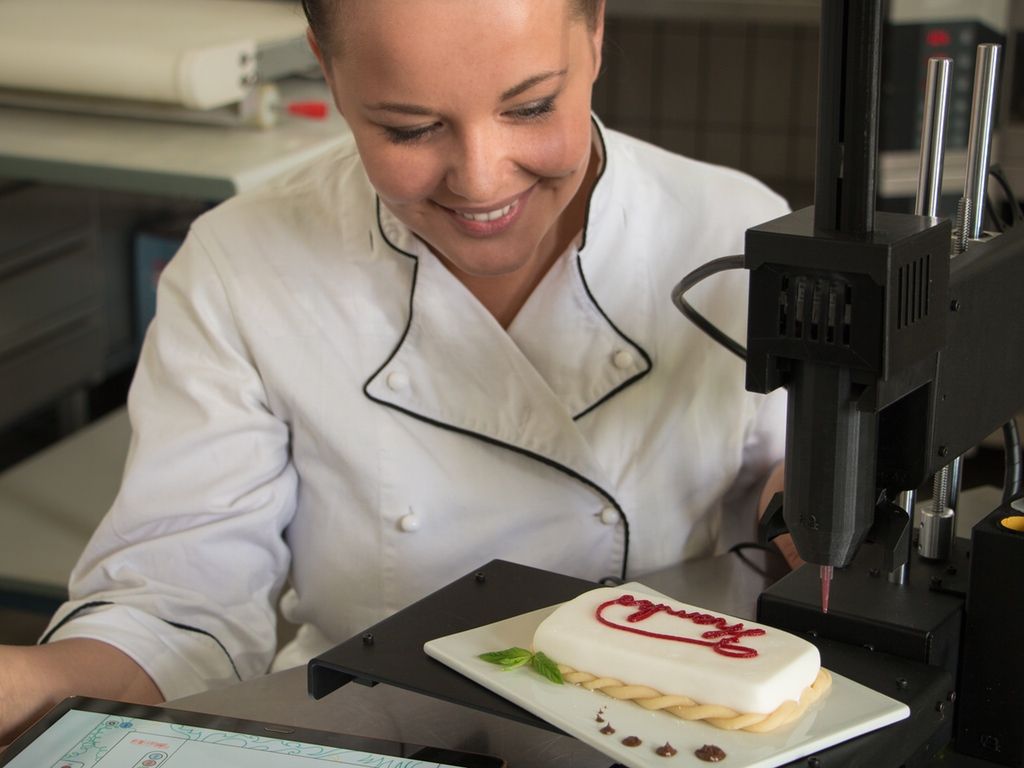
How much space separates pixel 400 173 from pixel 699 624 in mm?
462

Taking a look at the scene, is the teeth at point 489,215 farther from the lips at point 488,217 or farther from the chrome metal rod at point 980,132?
the chrome metal rod at point 980,132

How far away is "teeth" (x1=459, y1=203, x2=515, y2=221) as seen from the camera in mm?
1149

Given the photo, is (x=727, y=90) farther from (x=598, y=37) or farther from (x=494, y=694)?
(x=494, y=694)

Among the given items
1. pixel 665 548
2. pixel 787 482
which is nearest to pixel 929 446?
pixel 787 482

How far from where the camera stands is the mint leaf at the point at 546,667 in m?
0.84

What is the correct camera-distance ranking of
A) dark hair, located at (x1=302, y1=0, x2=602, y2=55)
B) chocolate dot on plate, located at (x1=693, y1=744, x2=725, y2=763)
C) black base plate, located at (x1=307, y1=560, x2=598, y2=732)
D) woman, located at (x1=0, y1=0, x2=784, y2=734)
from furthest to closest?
woman, located at (x1=0, y1=0, x2=784, y2=734) < dark hair, located at (x1=302, y1=0, x2=602, y2=55) < black base plate, located at (x1=307, y1=560, x2=598, y2=732) < chocolate dot on plate, located at (x1=693, y1=744, x2=725, y2=763)

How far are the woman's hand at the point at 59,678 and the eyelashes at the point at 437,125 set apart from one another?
50 centimetres

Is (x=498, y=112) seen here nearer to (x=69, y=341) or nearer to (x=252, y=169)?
(x=252, y=169)

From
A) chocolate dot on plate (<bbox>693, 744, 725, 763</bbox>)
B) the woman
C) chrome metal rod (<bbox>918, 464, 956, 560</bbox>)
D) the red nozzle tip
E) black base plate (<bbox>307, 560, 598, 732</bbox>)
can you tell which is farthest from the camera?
the red nozzle tip

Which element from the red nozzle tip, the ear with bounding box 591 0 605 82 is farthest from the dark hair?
the red nozzle tip

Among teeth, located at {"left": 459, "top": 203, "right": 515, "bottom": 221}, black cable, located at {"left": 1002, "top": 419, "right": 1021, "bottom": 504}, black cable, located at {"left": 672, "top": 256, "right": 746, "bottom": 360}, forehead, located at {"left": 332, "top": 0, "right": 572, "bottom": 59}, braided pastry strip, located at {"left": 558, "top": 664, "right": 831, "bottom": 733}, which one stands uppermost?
forehead, located at {"left": 332, "top": 0, "right": 572, "bottom": 59}

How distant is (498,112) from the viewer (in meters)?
1.05

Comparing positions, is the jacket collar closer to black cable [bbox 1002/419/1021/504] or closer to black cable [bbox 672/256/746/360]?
black cable [bbox 672/256/746/360]

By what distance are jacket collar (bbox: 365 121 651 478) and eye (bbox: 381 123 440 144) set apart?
0.23m
